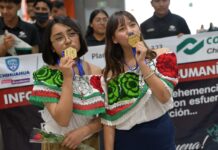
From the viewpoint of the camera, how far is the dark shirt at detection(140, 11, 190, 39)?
11.6 ft

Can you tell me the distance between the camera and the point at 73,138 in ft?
5.25

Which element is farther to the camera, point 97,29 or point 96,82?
point 97,29

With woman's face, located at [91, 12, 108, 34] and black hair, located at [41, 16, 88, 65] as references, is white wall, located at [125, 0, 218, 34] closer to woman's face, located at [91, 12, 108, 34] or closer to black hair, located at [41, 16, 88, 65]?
woman's face, located at [91, 12, 108, 34]

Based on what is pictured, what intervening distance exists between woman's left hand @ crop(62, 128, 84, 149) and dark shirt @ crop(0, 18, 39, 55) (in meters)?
1.45

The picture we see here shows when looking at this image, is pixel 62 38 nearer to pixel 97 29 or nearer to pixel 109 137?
pixel 109 137

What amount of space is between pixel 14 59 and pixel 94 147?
4.45ft

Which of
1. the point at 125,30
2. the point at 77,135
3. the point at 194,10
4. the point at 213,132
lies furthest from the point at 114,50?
the point at 194,10

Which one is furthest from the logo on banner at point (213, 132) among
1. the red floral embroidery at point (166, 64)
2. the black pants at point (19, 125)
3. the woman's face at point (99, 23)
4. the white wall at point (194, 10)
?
the white wall at point (194, 10)

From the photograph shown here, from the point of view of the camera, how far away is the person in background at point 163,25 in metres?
3.53

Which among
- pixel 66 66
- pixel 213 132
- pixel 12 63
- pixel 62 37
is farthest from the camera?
pixel 213 132

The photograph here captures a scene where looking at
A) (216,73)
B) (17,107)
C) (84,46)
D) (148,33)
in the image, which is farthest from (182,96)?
(84,46)

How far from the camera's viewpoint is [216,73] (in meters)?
3.09

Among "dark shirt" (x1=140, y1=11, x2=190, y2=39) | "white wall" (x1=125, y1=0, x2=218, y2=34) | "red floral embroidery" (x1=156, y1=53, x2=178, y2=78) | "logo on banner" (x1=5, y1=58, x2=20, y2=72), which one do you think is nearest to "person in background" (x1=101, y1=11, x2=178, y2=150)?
"red floral embroidery" (x1=156, y1=53, x2=178, y2=78)

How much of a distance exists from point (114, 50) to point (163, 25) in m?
1.90
